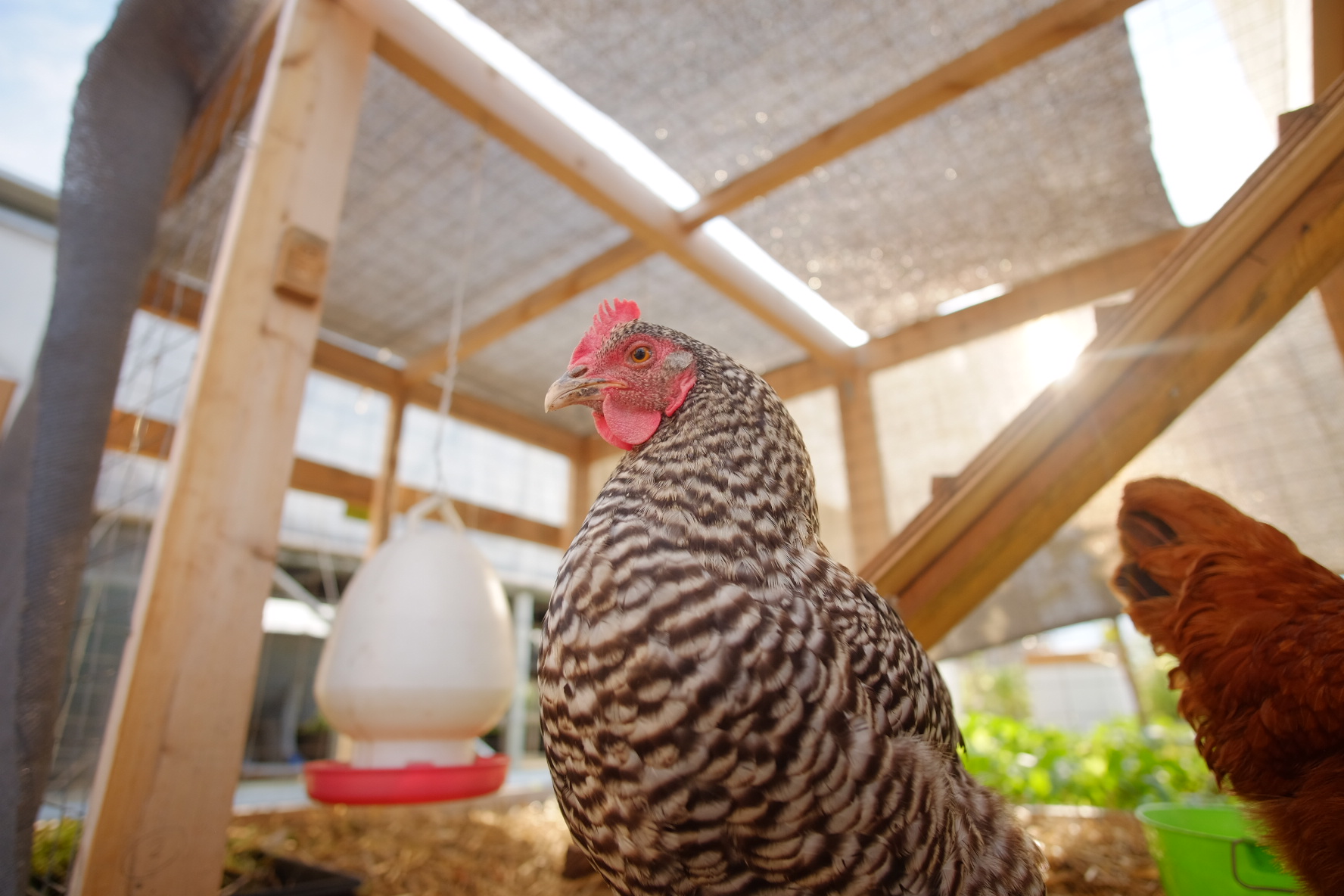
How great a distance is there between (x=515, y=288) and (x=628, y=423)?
1.93m

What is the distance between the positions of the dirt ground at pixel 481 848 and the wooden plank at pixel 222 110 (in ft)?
6.27

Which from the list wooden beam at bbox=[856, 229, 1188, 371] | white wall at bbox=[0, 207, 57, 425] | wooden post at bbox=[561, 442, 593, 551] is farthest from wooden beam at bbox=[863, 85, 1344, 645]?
white wall at bbox=[0, 207, 57, 425]

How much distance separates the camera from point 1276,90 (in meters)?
1.59

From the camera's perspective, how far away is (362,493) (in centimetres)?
296

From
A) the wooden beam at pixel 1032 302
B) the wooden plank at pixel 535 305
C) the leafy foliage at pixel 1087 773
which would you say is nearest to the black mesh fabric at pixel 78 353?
the wooden plank at pixel 535 305

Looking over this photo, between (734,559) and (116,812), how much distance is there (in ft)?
3.46

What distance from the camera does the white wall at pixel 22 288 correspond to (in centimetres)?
246

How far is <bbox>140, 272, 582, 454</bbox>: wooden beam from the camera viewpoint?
2.28 m

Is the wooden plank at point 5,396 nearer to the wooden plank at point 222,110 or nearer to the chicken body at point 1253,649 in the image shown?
the wooden plank at point 222,110

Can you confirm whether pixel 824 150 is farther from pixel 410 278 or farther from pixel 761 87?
pixel 410 278

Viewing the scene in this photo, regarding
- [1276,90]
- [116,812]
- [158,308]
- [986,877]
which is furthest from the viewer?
[158,308]

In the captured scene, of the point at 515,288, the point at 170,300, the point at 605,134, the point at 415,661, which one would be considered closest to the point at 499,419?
the point at 515,288

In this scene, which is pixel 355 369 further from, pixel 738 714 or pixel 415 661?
pixel 738 714

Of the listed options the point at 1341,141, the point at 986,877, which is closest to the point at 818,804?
the point at 986,877
